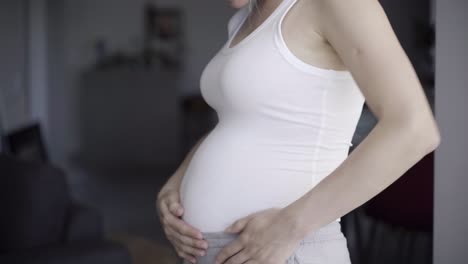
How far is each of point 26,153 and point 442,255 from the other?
276 cm

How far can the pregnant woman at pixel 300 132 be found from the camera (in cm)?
89

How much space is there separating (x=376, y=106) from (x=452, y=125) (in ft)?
1.27

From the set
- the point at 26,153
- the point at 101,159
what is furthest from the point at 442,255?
the point at 101,159

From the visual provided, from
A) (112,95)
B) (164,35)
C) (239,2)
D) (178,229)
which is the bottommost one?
(112,95)

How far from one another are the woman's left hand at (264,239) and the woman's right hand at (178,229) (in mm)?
79

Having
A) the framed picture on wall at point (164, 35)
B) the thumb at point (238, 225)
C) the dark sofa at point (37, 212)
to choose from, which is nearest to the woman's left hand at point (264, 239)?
the thumb at point (238, 225)

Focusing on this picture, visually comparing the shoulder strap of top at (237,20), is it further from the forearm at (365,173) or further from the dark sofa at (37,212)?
the dark sofa at (37,212)

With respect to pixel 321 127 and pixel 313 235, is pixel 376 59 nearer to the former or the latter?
pixel 321 127

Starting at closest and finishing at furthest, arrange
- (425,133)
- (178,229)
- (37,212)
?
1. (425,133)
2. (178,229)
3. (37,212)

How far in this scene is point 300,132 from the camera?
1.00m

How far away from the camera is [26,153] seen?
3.54 m

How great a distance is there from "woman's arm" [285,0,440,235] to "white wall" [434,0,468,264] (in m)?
0.35

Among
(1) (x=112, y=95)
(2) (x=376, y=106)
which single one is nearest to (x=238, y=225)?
(2) (x=376, y=106)

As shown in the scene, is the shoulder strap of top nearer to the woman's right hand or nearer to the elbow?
the woman's right hand
